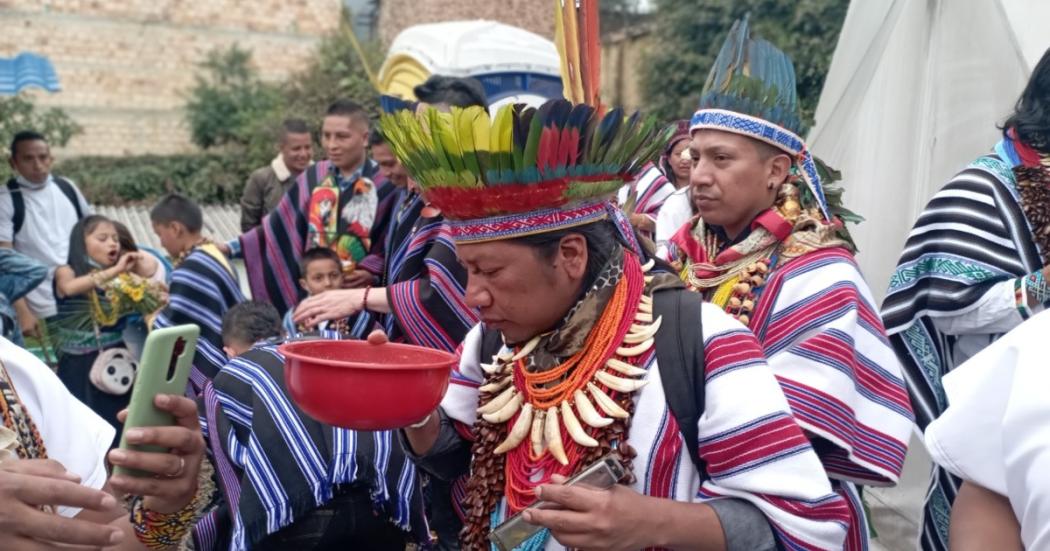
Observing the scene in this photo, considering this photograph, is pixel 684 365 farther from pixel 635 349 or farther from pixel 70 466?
pixel 70 466

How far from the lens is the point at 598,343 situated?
2.05 meters

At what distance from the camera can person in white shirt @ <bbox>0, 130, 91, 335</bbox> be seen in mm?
7184

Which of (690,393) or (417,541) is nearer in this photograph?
(690,393)

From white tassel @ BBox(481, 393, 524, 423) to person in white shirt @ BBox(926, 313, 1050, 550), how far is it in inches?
32.7

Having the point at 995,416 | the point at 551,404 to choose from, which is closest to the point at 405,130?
the point at 551,404

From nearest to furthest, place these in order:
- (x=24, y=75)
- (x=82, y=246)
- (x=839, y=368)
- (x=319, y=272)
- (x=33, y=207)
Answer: (x=839, y=368) < (x=319, y=272) < (x=82, y=246) < (x=33, y=207) < (x=24, y=75)

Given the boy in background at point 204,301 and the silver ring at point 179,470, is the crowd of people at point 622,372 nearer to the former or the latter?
the silver ring at point 179,470

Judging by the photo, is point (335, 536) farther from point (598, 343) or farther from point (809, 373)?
point (809, 373)

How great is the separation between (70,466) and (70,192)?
6.14 meters

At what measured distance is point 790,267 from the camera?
2.96m

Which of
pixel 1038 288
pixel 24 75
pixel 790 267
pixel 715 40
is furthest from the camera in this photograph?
pixel 715 40

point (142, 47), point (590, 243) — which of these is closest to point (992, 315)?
point (590, 243)

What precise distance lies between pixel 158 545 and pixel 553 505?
922 mm

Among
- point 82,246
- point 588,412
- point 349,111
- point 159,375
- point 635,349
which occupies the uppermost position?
point 349,111
